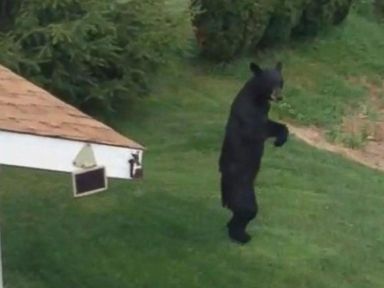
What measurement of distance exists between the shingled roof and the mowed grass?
214 centimetres

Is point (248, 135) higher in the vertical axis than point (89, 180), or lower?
lower

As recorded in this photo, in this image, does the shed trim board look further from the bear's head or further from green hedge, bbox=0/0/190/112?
green hedge, bbox=0/0/190/112

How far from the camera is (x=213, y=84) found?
1480 cm

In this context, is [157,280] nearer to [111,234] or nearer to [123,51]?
[111,234]

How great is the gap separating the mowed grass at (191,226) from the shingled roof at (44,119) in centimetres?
214

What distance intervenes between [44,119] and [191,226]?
3.37m

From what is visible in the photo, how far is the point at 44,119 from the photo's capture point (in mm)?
6605

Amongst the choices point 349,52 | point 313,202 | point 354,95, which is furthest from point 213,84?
point 313,202

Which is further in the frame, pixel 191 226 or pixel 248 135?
pixel 191 226

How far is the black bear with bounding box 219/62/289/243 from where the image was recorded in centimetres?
895

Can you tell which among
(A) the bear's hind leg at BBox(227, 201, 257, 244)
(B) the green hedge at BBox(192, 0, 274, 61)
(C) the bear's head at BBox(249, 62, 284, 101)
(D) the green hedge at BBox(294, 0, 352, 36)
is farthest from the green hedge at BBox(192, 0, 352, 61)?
(C) the bear's head at BBox(249, 62, 284, 101)

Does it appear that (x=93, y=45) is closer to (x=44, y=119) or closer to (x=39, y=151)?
(x=44, y=119)

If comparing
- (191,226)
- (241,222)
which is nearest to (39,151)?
(241,222)

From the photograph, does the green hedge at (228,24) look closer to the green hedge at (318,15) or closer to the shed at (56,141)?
the green hedge at (318,15)
